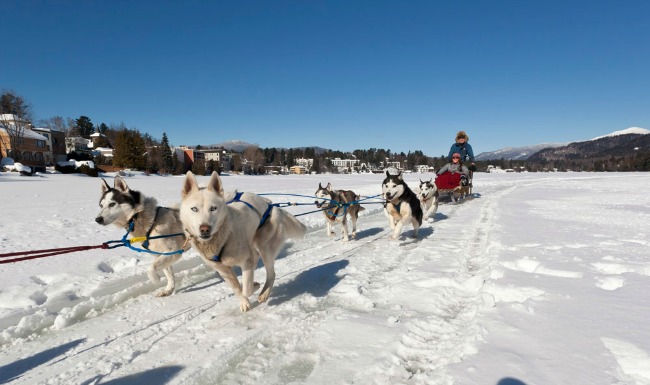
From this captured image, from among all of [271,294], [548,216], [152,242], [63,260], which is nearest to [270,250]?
[271,294]

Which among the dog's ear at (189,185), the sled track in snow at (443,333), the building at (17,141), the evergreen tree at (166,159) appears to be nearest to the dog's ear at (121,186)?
the dog's ear at (189,185)

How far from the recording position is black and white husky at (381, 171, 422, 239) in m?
7.17

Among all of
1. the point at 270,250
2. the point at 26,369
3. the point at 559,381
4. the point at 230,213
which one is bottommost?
the point at 26,369

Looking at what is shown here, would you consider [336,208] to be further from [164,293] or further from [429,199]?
[429,199]

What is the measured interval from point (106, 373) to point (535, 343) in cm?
353

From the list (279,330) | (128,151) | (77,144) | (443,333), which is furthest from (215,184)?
(77,144)

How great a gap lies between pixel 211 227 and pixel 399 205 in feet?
16.1

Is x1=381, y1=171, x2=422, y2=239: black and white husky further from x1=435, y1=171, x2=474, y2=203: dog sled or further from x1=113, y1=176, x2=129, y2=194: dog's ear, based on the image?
x1=435, y1=171, x2=474, y2=203: dog sled

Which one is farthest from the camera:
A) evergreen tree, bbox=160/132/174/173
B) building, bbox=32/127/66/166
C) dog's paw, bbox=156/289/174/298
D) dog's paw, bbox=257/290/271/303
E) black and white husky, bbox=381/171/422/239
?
evergreen tree, bbox=160/132/174/173

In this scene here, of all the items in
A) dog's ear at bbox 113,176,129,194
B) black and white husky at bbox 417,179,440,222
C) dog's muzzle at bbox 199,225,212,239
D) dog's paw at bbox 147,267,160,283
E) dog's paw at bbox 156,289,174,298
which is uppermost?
dog's ear at bbox 113,176,129,194

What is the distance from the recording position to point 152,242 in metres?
4.51

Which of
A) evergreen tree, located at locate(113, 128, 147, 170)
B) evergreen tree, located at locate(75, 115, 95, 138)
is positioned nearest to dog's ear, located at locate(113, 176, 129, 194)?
evergreen tree, located at locate(113, 128, 147, 170)

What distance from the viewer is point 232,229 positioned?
3701mm

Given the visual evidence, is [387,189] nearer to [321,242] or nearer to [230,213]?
[321,242]
